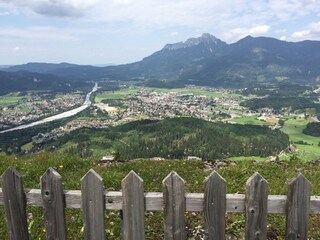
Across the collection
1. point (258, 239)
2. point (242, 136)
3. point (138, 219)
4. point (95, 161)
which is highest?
point (138, 219)

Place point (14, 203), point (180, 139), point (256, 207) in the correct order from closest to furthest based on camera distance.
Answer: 1. point (256, 207)
2. point (14, 203)
3. point (180, 139)

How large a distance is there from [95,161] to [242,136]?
4803 inches

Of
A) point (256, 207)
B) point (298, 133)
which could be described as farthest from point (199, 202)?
point (298, 133)

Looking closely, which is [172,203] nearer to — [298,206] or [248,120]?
→ [298,206]

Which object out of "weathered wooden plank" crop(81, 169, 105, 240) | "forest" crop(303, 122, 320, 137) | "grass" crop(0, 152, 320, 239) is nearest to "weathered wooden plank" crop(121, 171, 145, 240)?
"weathered wooden plank" crop(81, 169, 105, 240)

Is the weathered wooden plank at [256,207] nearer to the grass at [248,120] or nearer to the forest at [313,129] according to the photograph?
the forest at [313,129]

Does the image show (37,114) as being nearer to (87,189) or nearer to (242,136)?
(242,136)

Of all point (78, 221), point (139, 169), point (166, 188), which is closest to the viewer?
point (166, 188)

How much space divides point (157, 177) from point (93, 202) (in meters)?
6.52

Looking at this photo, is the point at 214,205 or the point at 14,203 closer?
the point at 214,205

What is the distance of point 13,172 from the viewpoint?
459cm

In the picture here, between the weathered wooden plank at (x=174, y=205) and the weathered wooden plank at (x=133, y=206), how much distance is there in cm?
32

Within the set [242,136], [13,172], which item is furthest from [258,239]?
[242,136]

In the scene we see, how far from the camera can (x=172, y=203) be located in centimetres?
437
